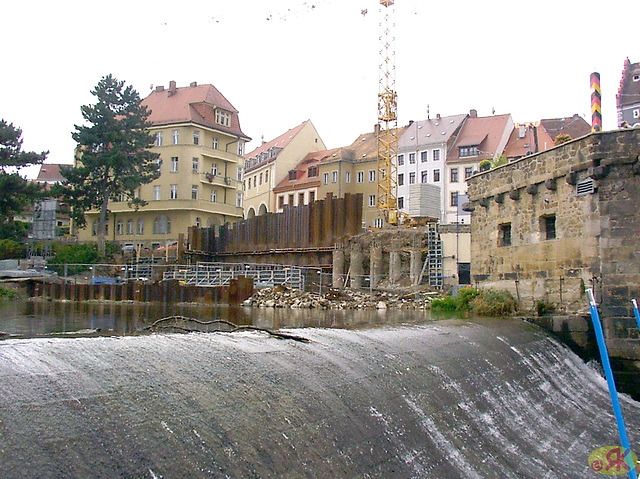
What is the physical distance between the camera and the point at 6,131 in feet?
146

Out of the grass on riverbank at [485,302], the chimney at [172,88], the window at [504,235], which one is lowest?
the grass on riverbank at [485,302]

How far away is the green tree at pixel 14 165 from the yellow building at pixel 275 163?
30808mm

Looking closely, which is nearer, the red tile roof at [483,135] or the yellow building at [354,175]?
the red tile roof at [483,135]

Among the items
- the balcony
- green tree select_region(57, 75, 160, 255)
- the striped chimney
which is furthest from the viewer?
the balcony

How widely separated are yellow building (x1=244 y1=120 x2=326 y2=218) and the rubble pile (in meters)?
44.2

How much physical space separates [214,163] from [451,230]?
1343 inches

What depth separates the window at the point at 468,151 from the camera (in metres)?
60.1

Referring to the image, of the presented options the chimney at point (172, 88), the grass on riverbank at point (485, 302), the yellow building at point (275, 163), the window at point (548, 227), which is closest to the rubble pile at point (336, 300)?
the grass on riverbank at point (485, 302)

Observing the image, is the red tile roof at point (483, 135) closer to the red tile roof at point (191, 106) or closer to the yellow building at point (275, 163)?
the yellow building at point (275, 163)

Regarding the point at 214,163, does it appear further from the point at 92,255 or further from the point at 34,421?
the point at 34,421

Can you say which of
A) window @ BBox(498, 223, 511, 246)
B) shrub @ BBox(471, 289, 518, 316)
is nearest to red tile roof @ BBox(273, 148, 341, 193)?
window @ BBox(498, 223, 511, 246)

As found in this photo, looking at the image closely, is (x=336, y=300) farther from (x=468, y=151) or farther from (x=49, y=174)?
(x=49, y=174)

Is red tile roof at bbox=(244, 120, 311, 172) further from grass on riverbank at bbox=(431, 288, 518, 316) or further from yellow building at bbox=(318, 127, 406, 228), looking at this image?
grass on riverbank at bbox=(431, 288, 518, 316)

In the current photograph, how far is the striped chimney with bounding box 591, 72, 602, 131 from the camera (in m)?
16.2
